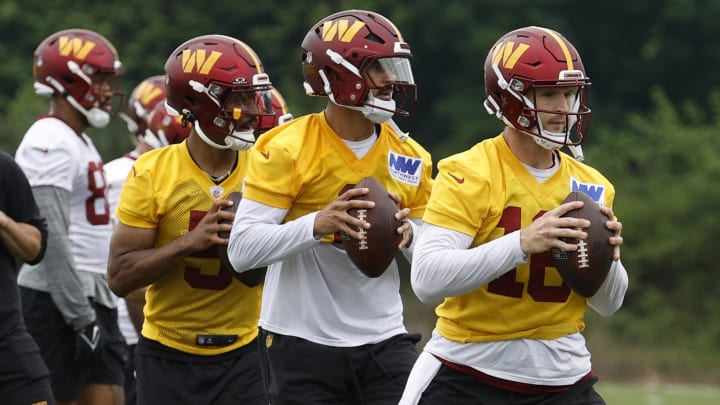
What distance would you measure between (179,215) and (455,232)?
156 cm

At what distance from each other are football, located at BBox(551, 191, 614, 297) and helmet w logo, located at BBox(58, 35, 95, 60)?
4.15 m

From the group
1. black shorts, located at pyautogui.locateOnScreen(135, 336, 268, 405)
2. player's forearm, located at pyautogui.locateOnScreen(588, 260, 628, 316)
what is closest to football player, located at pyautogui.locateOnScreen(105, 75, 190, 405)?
black shorts, located at pyautogui.locateOnScreen(135, 336, 268, 405)

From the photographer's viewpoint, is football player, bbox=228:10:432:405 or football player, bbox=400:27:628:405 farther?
football player, bbox=228:10:432:405

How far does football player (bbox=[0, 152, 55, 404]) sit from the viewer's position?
5.77 m

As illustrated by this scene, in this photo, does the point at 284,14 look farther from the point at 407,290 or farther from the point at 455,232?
the point at 455,232

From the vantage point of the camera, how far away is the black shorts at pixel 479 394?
5.00 meters

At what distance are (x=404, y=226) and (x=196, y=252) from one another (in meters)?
1.00

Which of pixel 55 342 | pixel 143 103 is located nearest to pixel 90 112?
pixel 143 103

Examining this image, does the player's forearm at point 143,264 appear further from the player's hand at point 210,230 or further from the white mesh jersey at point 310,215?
the white mesh jersey at point 310,215

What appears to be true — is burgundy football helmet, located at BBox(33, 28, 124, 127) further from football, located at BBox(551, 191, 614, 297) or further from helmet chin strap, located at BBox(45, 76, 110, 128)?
football, located at BBox(551, 191, 614, 297)

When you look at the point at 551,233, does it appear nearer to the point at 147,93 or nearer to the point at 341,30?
the point at 341,30

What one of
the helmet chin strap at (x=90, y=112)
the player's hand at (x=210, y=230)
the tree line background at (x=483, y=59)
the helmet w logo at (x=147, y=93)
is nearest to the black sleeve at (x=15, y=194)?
the player's hand at (x=210, y=230)

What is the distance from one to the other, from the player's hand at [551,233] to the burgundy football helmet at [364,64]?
3.28ft

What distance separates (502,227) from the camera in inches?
195
